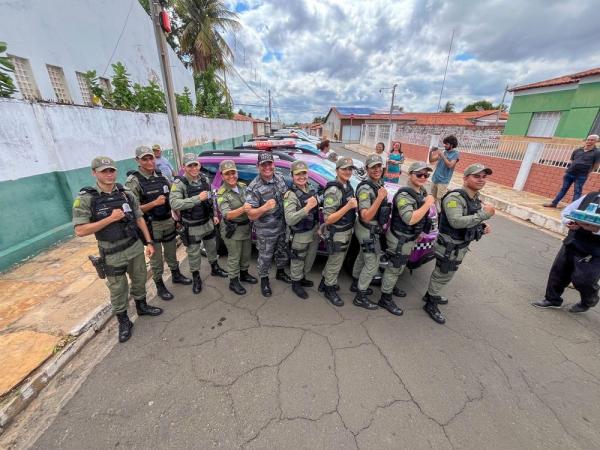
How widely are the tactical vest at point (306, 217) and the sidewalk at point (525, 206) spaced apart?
565 centimetres

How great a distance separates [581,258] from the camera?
2717mm

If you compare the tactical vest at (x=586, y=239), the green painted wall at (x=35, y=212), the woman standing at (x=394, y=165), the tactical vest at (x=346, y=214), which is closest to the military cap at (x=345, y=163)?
the tactical vest at (x=346, y=214)

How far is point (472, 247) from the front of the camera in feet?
15.2

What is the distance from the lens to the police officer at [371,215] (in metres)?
2.62

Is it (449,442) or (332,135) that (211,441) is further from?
(332,135)

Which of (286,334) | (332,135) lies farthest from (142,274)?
(332,135)

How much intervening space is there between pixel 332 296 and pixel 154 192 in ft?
7.99

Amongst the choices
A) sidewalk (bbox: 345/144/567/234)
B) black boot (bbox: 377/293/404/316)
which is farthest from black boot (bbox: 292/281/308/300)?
sidewalk (bbox: 345/144/567/234)

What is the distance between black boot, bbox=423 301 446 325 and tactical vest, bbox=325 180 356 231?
132cm

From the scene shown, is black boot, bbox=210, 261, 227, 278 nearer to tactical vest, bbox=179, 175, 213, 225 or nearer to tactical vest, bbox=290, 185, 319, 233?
tactical vest, bbox=179, 175, 213, 225

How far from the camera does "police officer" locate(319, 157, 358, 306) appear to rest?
2670mm

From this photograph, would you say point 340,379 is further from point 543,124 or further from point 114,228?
point 543,124

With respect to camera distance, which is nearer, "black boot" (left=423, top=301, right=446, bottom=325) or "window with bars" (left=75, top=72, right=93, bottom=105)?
"black boot" (left=423, top=301, right=446, bottom=325)

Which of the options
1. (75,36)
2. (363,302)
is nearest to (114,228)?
(363,302)
